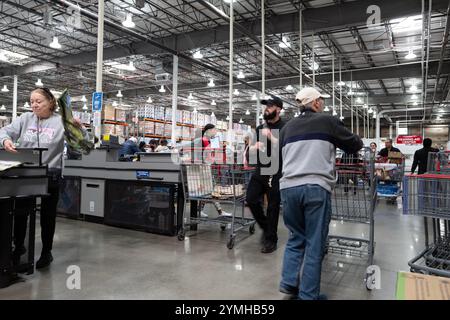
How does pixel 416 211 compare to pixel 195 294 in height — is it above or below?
above

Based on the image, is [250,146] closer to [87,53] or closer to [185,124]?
[185,124]

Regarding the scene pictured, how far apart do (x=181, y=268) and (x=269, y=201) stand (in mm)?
1224

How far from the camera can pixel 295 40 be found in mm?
11484

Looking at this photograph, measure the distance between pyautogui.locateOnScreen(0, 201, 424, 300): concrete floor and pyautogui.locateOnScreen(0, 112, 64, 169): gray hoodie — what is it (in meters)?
1.03

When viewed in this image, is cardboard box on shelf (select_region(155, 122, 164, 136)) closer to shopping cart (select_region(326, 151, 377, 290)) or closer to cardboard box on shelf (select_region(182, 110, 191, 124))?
cardboard box on shelf (select_region(182, 110, 191, 124))

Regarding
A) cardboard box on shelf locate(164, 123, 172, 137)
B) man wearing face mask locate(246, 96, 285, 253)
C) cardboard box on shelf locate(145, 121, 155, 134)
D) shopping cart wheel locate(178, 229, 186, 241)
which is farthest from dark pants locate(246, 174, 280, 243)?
cardboard box on shelf locate(164, 123, 172, 137)

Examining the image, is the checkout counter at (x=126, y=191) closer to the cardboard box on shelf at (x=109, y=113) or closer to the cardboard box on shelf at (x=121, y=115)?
the cardboard box on shelf at (x=109, y=113)

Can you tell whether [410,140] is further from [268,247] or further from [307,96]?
[307,96]

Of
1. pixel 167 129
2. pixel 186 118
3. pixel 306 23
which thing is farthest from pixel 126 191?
pixel 186 118

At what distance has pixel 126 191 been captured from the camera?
4539mm

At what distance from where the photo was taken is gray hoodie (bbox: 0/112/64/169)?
118 inches
